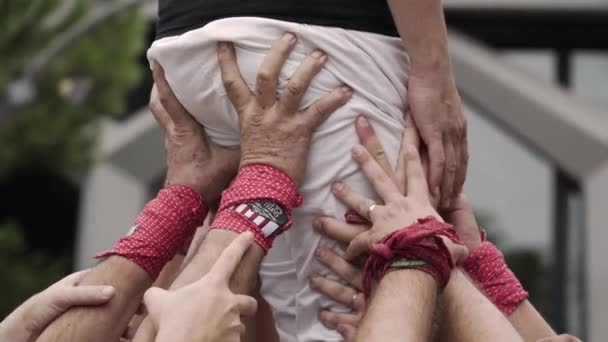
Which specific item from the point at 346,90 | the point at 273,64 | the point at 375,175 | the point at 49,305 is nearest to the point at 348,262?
the point at 375,175

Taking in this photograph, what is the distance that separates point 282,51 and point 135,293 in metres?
0.75

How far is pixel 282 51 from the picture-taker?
3035 millimetres

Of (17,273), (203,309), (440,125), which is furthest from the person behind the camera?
(17,273)

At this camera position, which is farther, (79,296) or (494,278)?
(494,278)

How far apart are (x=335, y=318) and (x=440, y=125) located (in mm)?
594

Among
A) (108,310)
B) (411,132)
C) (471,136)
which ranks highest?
(411,132)

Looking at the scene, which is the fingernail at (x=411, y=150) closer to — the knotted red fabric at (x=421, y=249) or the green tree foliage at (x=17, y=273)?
the knotted red fabric at (x=421, y=249)

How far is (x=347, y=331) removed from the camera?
3.09 metres

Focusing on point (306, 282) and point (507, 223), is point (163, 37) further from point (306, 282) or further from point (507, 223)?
point (507, 223)

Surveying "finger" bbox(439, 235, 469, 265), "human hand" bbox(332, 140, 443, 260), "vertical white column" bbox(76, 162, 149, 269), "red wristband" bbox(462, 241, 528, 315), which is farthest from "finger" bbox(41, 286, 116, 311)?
"vertical white column" bbox(76, 162, 149, 269)

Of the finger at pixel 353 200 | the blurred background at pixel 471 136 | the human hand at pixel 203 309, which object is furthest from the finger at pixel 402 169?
the blurred background at pixel 471 136

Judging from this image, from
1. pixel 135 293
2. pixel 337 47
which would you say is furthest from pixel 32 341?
pixel 337 47

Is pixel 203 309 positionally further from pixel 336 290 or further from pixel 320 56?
pixel 320 56

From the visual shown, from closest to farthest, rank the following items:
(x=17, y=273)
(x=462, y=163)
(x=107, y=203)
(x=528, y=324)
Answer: (x=462, y=163), (x=528, y=324), (x=107, y=203), (x=17, y=273)
